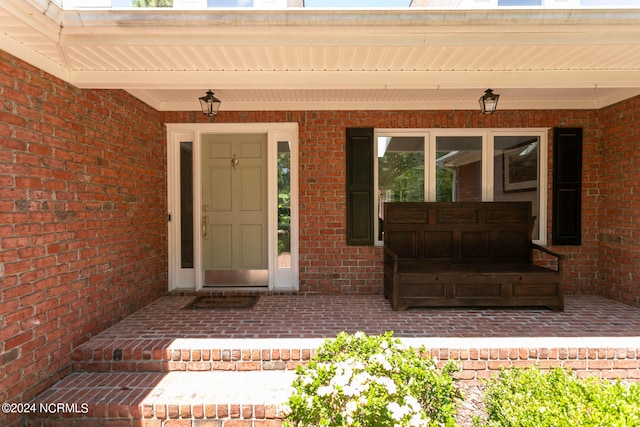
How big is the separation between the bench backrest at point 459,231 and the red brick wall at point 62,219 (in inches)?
127

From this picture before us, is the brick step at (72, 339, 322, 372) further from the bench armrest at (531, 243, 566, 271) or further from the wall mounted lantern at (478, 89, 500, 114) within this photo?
the wall mounted lantern at (478, 89, 500, 114)

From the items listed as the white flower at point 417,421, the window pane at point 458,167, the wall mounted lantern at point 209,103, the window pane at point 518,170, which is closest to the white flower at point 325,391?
the white flower at point 417,421

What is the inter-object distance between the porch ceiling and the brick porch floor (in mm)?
2436

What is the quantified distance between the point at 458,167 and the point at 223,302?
3753 millimetres

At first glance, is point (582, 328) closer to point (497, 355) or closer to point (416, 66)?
point (497, 355)

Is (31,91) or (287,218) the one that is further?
(287,218)

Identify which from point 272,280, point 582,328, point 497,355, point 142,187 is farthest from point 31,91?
point 582,328

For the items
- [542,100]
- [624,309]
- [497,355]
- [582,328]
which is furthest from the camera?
[542,100]

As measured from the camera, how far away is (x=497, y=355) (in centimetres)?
304

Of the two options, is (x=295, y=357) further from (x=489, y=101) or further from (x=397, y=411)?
(x=489, y=101)

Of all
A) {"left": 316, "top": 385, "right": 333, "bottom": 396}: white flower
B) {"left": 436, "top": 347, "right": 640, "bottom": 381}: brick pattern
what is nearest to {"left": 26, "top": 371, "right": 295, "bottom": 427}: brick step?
{"left": 316, "top": 385, "right": 333, "bottom": 396}: white flower

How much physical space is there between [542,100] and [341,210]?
3.12m

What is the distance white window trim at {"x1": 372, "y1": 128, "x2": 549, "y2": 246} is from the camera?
4.74 meters

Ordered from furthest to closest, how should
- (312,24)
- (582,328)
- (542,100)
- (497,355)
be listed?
1. (542,100)
2. (582,328)
3. (497,355)
4. (312,24)
